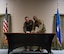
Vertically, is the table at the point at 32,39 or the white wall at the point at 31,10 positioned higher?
the white wall at the point at 31,10

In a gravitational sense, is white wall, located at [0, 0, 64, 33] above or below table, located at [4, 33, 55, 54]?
above

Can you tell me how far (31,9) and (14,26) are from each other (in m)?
1.43

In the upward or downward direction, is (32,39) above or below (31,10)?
below

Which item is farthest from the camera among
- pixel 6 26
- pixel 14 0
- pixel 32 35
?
pixel 14 0

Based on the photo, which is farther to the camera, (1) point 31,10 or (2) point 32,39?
(1) point 31,10

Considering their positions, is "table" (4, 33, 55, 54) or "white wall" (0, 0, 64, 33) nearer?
"table" (4, 33, 55, 54)

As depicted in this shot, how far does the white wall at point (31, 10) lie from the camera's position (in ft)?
34.1

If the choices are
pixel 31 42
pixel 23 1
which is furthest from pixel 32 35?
pixel 23 1

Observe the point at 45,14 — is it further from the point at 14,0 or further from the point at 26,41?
the point at 26,41

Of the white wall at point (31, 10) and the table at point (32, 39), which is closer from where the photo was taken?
the table at point (32, 39)

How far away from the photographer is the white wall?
10.4 metres

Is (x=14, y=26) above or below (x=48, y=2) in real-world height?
below

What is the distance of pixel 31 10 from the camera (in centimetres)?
1046

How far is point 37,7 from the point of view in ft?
34.4
